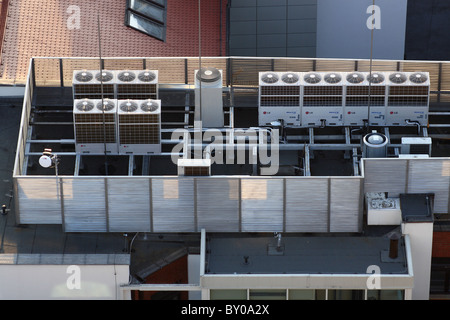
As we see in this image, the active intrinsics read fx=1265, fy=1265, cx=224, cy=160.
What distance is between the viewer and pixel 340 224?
58.1 m

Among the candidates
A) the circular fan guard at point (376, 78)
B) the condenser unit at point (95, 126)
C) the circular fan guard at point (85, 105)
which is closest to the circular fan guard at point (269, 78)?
the circular fan guard at point (376, 78)

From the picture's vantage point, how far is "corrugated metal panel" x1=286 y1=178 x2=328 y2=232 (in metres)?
57.4

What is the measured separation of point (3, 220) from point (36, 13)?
1851 centimetres

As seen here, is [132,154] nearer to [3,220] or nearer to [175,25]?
[3,220]

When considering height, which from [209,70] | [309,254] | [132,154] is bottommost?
[309,254]

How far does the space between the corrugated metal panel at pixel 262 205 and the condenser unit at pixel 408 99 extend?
28.2 ft

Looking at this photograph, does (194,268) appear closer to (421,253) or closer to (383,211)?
(383,211)

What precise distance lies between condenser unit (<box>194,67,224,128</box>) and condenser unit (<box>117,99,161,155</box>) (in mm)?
2838

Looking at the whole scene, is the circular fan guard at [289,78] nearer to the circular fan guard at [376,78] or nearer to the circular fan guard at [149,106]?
the circular fan guard at [376,78]

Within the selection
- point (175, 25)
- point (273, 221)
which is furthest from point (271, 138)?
point (175, 25)

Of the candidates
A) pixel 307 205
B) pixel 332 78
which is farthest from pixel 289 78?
pixel 307 205

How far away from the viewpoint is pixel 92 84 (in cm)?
6284

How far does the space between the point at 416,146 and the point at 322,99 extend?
5.53 metres

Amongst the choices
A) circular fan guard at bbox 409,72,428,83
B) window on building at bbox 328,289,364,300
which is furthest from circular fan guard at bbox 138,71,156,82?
window on building at bbox 328,289,364,300
